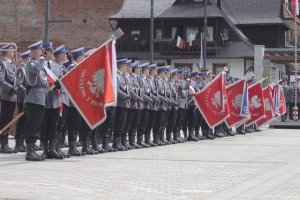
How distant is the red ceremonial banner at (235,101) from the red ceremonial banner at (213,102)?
8.10 ft

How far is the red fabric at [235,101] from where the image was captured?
25.3 meters

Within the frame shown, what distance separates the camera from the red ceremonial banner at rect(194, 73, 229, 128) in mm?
22078

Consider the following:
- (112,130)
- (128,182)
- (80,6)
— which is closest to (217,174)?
(128,182)

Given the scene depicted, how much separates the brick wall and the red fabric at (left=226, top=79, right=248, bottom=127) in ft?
137

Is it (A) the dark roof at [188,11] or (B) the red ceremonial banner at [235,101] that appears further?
(A) the dark roof at [188,11]

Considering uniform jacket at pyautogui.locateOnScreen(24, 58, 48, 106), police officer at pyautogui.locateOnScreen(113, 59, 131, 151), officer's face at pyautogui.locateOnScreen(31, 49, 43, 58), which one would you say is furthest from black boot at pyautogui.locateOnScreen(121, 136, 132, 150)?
officer's face at pyautogui.locateOnScreen(31, 49, 43, 58)

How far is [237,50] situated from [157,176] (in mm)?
52343

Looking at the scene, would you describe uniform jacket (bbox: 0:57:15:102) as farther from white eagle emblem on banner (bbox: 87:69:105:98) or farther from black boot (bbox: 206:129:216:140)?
black boot (bbox: 206:129:216:140)

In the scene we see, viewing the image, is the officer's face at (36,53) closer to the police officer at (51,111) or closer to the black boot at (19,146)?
the police officer at (51,111)

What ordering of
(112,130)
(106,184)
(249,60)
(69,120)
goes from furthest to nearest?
(249,60), (112,130), (69,120), (106,184)

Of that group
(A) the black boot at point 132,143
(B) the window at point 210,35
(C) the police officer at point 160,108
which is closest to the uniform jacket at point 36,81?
(A) the black boot at point 132,143

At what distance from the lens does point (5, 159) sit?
45.9ft

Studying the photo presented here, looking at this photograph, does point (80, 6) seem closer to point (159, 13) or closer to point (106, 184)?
point (159, 13)

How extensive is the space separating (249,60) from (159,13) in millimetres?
8113
